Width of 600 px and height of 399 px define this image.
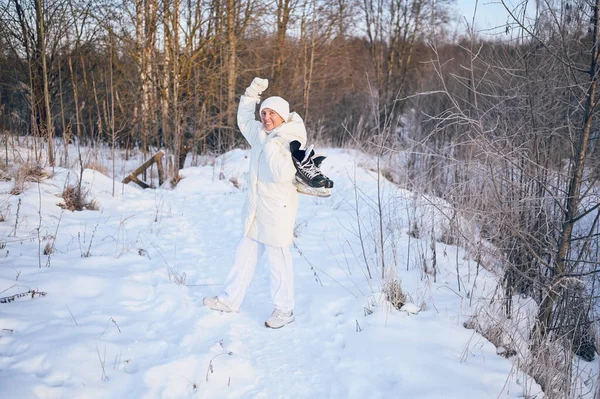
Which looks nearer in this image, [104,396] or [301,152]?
[104,396]

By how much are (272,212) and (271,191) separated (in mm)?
174

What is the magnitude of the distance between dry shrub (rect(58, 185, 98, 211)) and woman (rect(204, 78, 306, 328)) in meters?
3.74

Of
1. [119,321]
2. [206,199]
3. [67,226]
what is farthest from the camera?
[206,199]

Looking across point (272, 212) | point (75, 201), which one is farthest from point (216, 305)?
point (75, 201)

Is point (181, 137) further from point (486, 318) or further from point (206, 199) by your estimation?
point (486, 318)

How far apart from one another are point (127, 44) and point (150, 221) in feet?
18.7

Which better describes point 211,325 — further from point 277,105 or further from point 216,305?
point 277,105

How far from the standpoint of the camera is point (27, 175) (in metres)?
6.43

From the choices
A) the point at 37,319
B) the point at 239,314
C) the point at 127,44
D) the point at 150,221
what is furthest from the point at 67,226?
the point at 127,44

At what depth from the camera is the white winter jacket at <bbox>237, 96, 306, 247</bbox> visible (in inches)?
131

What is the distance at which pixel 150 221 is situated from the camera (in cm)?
629

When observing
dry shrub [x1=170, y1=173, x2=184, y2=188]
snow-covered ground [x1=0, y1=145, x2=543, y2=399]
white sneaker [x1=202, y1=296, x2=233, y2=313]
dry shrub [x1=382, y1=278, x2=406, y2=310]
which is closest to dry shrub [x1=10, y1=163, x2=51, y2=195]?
snow-covered ground [x1=0, y1=145, x2=543, y2=399]

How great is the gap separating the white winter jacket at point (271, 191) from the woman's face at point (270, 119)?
56 mm

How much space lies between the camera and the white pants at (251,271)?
354cm
